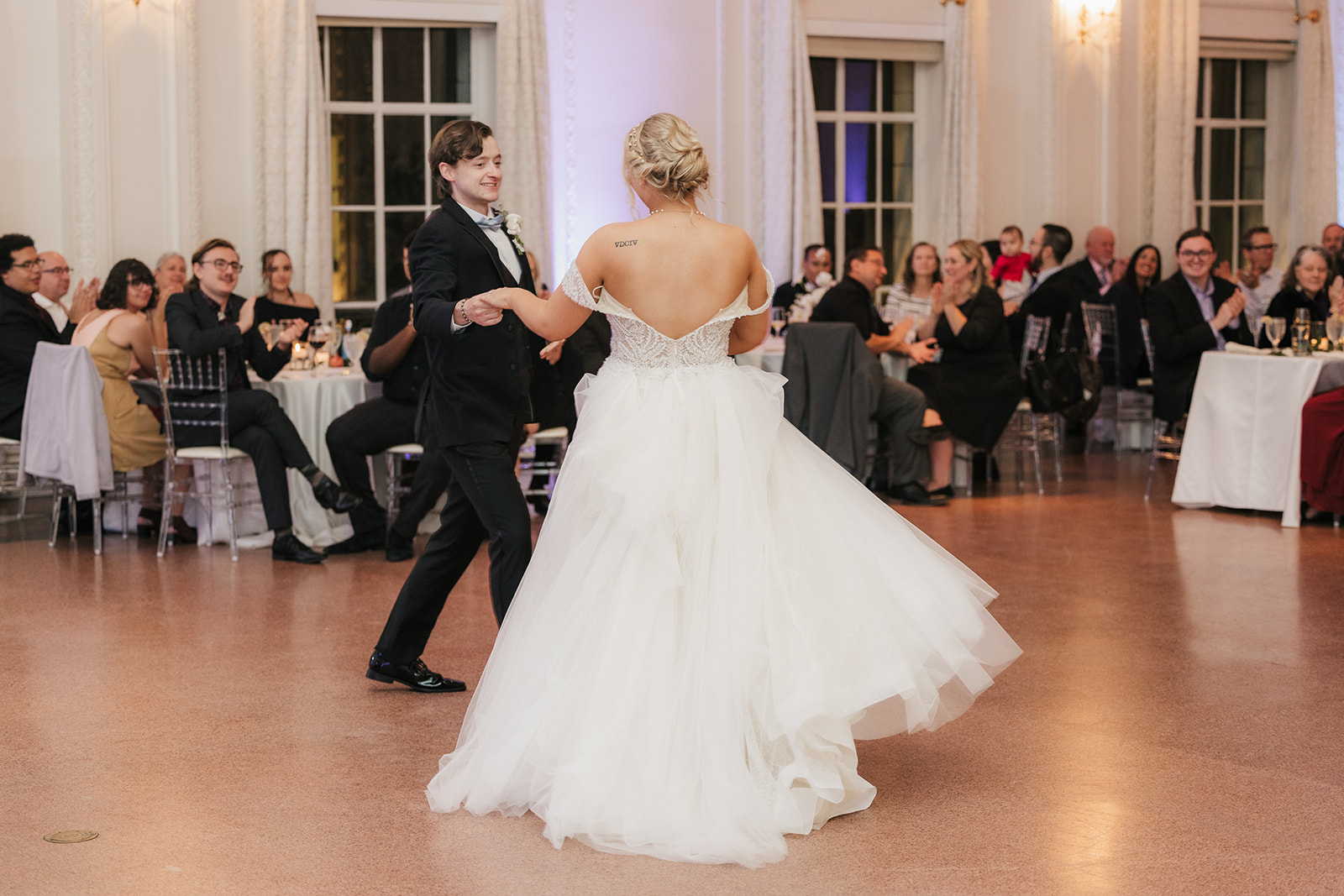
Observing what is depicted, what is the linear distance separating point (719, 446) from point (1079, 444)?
769 cm

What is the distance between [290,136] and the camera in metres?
9.19

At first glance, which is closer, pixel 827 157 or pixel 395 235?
pixel 395 235

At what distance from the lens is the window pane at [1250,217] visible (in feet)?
39.2

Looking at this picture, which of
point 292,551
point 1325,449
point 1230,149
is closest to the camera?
point 292,551

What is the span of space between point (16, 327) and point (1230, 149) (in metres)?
9.40

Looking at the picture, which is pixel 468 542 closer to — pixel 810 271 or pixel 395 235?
pixel 810 271

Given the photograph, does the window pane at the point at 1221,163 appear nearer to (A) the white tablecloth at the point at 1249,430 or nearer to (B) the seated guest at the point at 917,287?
(B) the seated guest at the point at 917,287

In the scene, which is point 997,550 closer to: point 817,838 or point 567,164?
point 817,838

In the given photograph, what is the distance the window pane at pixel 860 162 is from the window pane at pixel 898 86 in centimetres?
24

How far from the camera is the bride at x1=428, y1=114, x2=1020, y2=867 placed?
9.39 ft

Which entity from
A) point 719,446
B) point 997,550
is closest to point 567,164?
point 997,550

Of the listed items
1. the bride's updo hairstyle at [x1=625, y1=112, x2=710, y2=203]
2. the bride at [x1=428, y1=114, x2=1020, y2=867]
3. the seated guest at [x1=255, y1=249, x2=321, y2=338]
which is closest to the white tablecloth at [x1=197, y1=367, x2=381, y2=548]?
the seated guest at [x1=255, y1=249, x2=321, y2=338]

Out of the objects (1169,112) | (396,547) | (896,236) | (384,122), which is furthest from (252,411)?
(1169,112)

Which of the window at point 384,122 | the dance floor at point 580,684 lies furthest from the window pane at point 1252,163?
the dance floor at point 580,684
